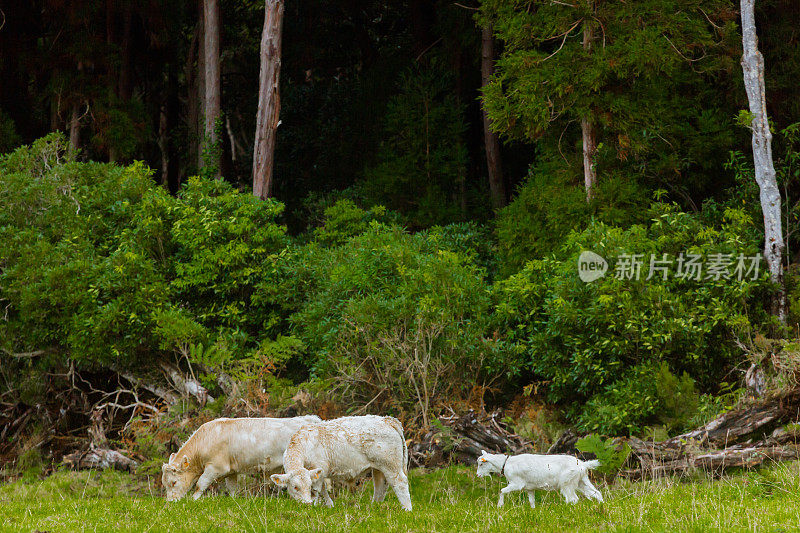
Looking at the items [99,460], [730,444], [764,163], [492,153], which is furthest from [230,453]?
[492,153]

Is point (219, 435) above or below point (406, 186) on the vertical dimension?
below

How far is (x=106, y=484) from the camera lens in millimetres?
12750

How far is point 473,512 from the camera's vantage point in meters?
8.02

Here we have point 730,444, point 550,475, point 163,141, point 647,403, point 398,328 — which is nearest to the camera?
point 550,475

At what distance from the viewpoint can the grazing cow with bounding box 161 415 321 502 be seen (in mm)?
10297

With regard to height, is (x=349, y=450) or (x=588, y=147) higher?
(x=588, y=147)

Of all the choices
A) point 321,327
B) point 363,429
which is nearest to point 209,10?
point 321,327

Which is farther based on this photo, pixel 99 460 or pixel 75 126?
pixel 75 126

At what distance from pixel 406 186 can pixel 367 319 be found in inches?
370

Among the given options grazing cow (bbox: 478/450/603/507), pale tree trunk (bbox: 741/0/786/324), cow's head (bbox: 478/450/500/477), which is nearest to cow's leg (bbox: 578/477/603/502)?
grazing cow (bbox: 478/450/603/507)

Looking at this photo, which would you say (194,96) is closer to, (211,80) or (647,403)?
(211,80)

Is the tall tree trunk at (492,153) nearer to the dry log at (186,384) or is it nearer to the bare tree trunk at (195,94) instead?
the bare tree trunk at (195,94)

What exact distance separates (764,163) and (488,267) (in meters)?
6.64

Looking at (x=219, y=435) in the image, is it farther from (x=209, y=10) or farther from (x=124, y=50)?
(x=124, y=50)
